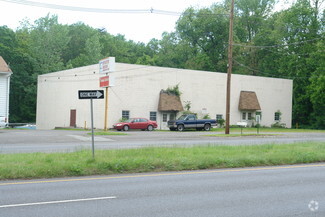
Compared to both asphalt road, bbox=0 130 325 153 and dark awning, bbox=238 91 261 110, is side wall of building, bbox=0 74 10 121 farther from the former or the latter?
dark awning, bbox=238 91 261 110

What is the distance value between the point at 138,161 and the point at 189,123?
26.5 meters

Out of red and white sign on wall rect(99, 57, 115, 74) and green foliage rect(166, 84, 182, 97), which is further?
green foliage rect(166, 84, 182, 97)

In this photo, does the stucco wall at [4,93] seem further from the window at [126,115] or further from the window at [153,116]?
the window at [153,116]

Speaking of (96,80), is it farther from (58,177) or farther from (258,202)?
(258,202)

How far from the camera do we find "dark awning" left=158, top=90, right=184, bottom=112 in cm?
4062

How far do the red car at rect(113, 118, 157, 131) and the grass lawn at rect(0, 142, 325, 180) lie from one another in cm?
2192

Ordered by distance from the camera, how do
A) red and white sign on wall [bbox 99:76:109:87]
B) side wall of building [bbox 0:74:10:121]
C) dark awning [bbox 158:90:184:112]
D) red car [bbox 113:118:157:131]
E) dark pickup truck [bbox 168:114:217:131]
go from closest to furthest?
red and white sign on wall [bbox 99:76:109:87] → side wall of building [bbox 0:74:10:121] → red car [bbox 113:118:157:131] → dark pickup truck [bbox 168:114:217:131] → dark awning [bbox 158:90:184:112]

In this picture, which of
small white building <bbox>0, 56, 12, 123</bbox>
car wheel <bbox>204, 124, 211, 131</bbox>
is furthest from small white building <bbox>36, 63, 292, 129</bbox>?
small white building <bbox>0, 56, 12, 123</bbox>

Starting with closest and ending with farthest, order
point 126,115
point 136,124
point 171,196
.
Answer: point 171,196
point 136,124
point 126,115

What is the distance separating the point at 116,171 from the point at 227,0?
69.2m

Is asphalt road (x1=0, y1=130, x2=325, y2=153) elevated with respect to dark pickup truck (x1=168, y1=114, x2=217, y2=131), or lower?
lower

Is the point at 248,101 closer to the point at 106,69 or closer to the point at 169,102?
the point at 169,102

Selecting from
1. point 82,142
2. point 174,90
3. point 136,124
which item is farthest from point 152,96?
point 82,142

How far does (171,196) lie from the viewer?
7883 millimetres
